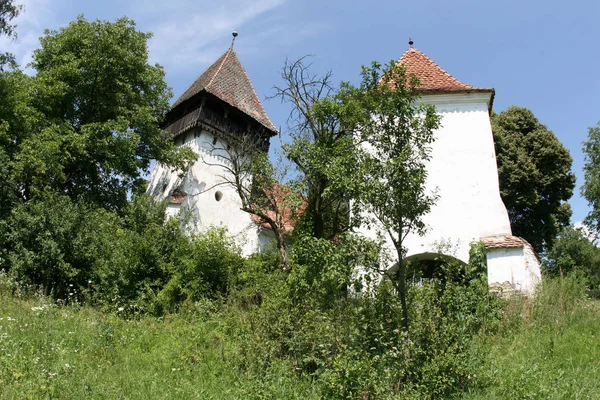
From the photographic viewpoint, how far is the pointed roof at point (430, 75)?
43.8 ft

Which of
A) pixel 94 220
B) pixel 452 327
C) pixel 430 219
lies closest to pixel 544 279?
pixel 430 219

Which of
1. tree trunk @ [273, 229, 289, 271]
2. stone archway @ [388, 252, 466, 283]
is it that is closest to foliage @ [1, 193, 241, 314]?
tree trunk @ [273, 229, 289, 271]

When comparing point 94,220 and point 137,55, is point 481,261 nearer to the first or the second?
point 94,220

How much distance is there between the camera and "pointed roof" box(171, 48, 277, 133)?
20312 mm

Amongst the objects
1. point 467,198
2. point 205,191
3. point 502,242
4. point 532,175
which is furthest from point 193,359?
point 532,175

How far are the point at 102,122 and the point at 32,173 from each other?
3360 mm

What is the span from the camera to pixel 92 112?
1714 centimetres

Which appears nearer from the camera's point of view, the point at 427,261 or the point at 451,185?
the point at 451,185

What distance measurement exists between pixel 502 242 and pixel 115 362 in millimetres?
8472

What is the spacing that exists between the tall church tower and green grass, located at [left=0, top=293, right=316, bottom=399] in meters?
9.74

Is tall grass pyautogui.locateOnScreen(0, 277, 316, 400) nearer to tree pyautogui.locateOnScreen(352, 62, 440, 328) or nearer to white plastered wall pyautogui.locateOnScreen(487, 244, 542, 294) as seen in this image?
tree pyautogui.locateOnScreen(352, 62, 440, 328)

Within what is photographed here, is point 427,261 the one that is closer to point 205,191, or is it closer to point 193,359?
point 193,359

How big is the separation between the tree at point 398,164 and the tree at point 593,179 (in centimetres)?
2079

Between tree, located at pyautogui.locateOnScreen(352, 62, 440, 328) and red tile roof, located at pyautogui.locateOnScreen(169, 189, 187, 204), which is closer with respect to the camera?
tree, located at pyautogui.locateOnScreen(352, 62, 440, 328)
